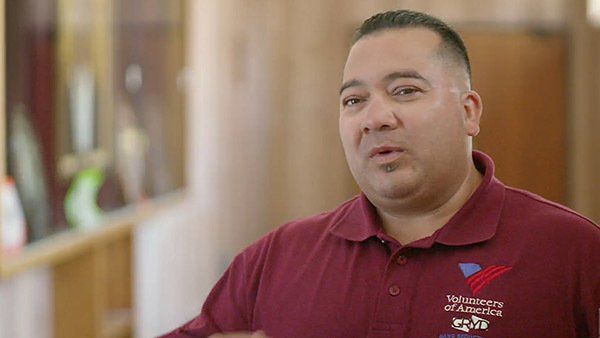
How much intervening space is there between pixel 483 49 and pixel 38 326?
3412 mm

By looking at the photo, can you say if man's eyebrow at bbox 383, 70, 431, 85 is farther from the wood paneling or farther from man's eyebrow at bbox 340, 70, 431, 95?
the wood paneling

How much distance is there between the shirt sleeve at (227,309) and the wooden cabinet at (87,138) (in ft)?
2.95

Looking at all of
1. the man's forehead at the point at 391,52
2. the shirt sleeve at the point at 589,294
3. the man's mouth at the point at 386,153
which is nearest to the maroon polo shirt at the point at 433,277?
the shirt sleeve at the point at 589,294

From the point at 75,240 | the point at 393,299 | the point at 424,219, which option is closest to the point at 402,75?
the point at 424,219

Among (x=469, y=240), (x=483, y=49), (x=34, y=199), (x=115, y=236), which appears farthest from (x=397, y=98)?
(x=483, y=49)

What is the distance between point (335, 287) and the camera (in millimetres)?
1560

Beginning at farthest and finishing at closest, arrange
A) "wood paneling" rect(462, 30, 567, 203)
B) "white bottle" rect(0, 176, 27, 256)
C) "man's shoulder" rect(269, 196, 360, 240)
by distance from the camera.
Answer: "wood paneling" rect(462, 30, 567, 203)
"white bottle" rect(0, 176, 27, 256)
"man's shoulder" rect(269, 196, 360, 240)

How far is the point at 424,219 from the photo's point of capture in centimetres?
160

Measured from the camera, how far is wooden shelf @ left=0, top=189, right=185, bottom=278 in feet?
8.24

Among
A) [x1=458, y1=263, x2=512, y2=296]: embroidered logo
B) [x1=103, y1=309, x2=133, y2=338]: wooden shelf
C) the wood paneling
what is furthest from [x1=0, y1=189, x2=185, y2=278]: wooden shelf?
the wood paneling

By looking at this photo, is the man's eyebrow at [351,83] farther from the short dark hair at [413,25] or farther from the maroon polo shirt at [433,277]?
the maroon polo shirt at [433,277]

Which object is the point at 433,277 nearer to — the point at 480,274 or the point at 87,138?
the point at 480,274

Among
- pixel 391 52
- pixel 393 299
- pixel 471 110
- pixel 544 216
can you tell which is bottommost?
pixel 393 299

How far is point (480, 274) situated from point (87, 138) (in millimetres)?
1765
